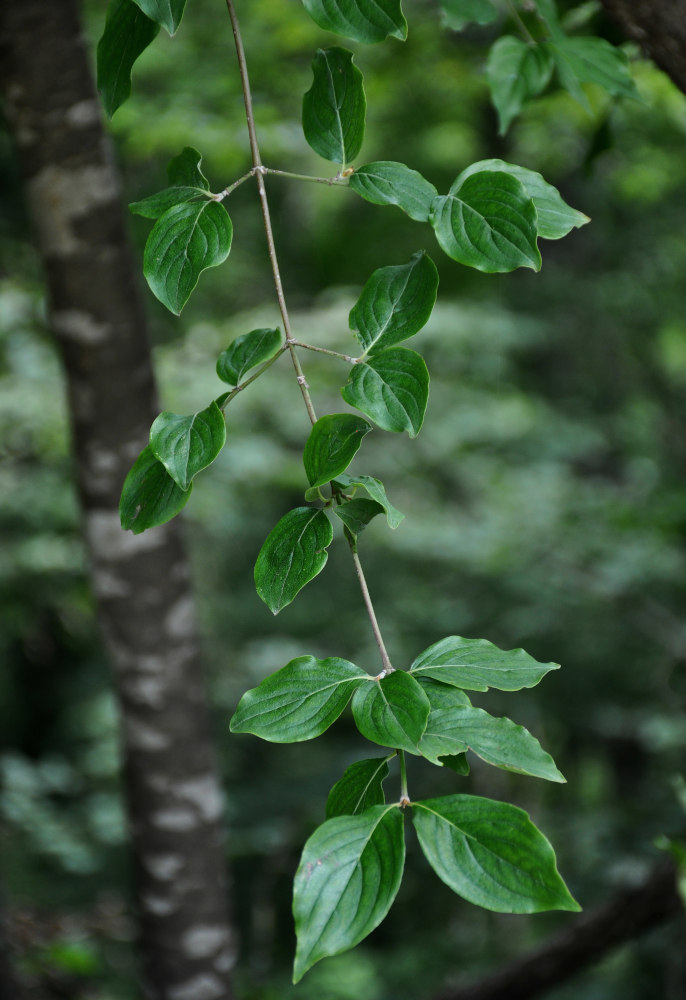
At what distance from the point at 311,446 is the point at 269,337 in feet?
0.31

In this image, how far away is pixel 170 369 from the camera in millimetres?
2086

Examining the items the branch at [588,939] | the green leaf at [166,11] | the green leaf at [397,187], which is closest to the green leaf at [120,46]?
the green leaf at [166,11]

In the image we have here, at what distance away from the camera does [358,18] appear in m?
0.49

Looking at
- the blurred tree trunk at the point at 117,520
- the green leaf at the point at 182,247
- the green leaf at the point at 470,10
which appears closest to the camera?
the green leaf at the point at 182,247

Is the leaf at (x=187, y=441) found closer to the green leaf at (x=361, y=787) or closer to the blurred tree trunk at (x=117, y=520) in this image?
the green leaf at (x=361, y=787)

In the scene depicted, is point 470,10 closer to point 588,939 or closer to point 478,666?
point 478,666

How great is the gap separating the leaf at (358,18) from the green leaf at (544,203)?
9 centimetres

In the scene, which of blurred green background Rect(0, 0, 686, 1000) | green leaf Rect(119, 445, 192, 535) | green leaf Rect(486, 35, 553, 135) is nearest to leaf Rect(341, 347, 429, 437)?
green leaf Rect(119, 445, 192, 535)

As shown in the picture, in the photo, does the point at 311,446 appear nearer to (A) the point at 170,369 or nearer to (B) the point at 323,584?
(A) the point at 170,369

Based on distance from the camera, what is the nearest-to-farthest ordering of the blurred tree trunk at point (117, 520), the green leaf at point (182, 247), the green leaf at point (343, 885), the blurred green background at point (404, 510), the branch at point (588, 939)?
the green leaf at point (343, 885)
the green leaf at point (182, 247)
the blurred tree trunk at point (117, 520)
the branch at point (588, 939)
the blurred green background at point (404, 510)

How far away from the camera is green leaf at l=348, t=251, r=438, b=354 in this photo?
462 mm

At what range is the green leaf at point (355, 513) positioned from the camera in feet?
1.44

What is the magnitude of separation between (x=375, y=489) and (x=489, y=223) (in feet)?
0.55

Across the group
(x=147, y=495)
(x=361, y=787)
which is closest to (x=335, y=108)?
(x=147, y=495)
